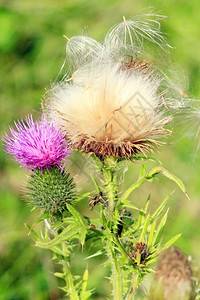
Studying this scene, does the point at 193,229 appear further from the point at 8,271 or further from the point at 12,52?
the point at 12,52

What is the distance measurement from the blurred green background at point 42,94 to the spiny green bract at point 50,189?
724mm

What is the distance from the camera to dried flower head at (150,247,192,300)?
4.07 ft

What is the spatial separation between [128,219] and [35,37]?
273 cm

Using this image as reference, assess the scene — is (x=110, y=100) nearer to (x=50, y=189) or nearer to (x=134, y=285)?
(x=50, y=189)

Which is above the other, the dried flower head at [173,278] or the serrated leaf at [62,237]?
the serrated leaf at [62,237]

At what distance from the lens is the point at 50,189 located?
166cm

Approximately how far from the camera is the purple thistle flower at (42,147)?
1.53 metres

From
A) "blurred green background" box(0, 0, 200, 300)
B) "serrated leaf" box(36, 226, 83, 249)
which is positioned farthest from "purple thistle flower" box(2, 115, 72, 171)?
"blurred green background" box(0, 0, 200, 300)

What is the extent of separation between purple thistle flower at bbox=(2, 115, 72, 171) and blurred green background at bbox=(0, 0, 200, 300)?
849 mm

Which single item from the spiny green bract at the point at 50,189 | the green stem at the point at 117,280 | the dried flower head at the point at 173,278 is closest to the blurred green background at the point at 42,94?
the spiny green bract at the point at 50,189

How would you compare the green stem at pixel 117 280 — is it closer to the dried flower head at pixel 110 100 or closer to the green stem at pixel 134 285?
the green stem at pixel 134 285

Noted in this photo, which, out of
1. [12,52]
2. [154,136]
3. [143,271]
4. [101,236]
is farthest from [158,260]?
Result: [12,52]

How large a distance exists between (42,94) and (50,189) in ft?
5.95

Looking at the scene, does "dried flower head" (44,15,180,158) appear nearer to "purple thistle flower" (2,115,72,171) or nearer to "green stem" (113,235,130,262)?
"purple thistle flower" (2,115,72,171)
